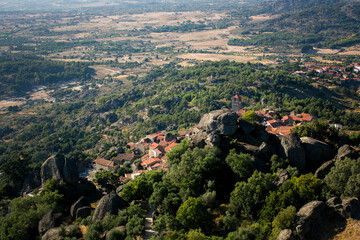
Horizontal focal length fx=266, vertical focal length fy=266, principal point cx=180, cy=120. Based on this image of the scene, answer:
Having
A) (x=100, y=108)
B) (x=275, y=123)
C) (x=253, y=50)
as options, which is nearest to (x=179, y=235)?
(x=275, y=123)

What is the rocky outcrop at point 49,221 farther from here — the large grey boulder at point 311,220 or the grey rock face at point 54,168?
the large grey boulder at point 311,220

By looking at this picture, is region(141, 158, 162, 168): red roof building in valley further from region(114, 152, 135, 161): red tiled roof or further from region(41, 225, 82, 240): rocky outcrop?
region(41, 225, 82, 240): rocky outcrop

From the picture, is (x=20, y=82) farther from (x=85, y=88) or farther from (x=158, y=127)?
(x=158, y=127)

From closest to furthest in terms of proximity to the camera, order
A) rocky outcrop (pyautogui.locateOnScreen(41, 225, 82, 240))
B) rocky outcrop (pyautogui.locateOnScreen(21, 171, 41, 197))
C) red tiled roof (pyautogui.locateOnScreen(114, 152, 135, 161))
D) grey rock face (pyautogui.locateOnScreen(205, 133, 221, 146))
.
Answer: rocky outcrop (pyautogui.locateOnScreen(41, 225, 82, 240)), grey rock face (pyautogui.locateOnScreen(205, 133, 221, 146)), rocky outcrop (pyautogui.locateOnScreen(21, 171, 41, 197)), red tiled roof (pyautogui.locateOnScreen(114, 152, 135, 161))

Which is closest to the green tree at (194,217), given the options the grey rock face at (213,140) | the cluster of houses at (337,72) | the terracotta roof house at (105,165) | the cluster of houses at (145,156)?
the grey rock face at (213,140)

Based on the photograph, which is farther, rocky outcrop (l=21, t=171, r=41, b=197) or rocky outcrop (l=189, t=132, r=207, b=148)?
rocky outcrop (l=21, t=171, r=41, b=197)

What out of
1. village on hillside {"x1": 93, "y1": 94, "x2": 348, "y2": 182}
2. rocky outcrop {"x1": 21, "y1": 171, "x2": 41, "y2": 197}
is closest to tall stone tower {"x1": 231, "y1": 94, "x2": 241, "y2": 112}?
village on hillside {"x1": 93, "y1": 94, "x2": 348, "y2": 182}
